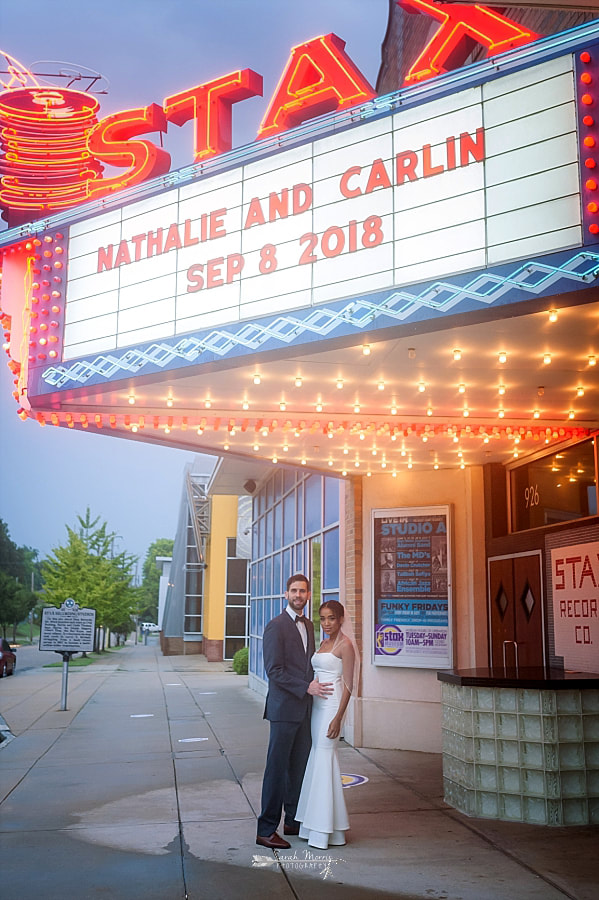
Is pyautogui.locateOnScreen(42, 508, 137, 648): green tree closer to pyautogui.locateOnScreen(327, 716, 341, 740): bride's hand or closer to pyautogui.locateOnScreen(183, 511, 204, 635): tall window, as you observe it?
pyautogui.locateOnScreen(183, 511, 204, 635): tall window

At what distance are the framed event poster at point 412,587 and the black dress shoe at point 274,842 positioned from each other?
513 cm

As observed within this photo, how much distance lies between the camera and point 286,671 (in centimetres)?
661

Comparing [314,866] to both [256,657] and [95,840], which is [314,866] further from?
[256,657]

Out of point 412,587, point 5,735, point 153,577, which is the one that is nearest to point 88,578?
point 5,735

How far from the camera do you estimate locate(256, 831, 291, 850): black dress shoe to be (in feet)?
20.9

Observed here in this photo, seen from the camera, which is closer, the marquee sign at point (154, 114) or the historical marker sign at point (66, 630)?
the marquee sign at point (154, 114)

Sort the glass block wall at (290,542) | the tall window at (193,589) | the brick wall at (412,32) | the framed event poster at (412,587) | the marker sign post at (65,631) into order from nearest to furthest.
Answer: the brick wall at (412,32), the framed event poster at (412,587), the glass block wall at (290,542), the marker sign post at (65,631), the tall window at (193,589)

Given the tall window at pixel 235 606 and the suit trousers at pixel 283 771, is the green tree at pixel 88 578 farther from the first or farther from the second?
the suit trousers at pixel 283 771

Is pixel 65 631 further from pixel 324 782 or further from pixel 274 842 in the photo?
pixel 324 782

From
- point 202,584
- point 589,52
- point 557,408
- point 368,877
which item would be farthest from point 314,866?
point 202,584

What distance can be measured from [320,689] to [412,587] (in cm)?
534

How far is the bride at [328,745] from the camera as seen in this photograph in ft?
20.8

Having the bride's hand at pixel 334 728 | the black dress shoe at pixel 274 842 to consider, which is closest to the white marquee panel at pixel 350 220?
the bride's hand at pixel 334 728

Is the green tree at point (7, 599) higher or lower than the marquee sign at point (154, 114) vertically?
lower
